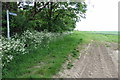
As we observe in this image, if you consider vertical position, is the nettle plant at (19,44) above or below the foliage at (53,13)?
below

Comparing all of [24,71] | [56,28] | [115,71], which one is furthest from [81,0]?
[24,71]

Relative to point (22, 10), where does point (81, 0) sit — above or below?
above

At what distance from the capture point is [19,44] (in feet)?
16.8

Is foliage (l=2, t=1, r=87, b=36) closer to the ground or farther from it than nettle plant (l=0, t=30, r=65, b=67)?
farther from it

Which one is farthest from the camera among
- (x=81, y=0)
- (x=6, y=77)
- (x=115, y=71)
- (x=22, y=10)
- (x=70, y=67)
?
(x=81, y=0)

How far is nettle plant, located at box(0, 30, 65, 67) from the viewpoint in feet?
13.3

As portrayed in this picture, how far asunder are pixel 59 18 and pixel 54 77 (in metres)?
6.69

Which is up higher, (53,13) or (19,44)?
(53,13)

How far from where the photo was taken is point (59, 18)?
965cm

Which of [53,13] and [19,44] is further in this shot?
[53,13]

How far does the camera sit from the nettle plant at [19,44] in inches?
160

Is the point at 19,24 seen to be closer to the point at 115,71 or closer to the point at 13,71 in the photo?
the point at 13,71

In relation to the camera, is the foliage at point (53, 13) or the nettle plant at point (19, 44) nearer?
the nettle plant at point (19, 44)

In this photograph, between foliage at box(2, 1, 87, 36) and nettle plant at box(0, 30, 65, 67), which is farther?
foliage at box(2, 1, 87, 36)
